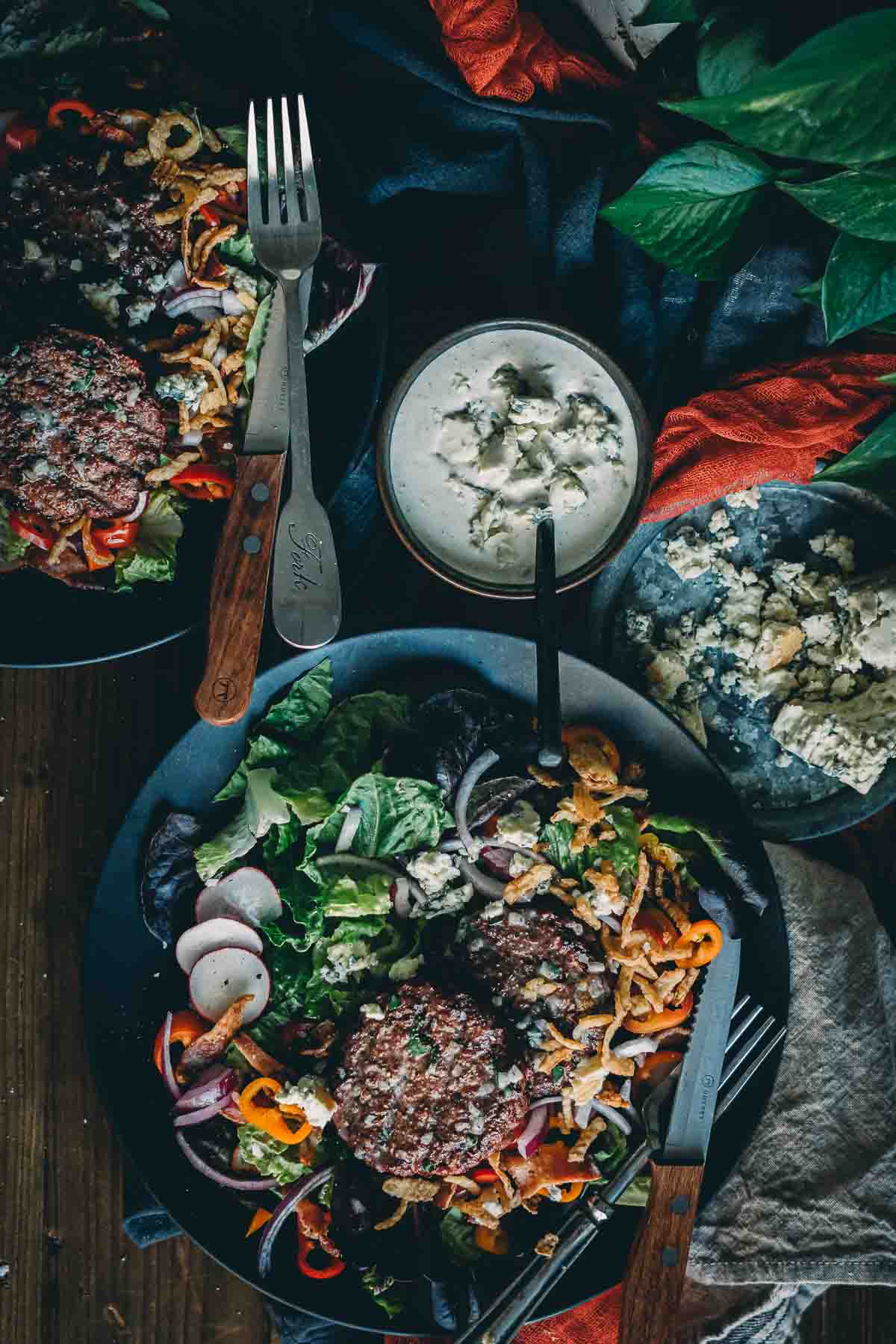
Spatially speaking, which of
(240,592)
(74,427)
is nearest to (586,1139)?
(240,592)

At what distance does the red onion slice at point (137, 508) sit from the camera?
102 inches

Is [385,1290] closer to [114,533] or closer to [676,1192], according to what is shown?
[676,1192]

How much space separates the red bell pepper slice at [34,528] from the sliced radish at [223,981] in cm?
99

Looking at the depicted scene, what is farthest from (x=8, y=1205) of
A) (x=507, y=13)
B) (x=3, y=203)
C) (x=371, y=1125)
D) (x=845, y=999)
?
(x=507, y=13)

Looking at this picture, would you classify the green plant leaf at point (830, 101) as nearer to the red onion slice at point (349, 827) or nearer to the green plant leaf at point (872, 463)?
the green plant leaf at point (872, 463)

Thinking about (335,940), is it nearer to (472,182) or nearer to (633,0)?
(472,182)

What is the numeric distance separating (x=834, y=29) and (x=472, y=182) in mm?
1061

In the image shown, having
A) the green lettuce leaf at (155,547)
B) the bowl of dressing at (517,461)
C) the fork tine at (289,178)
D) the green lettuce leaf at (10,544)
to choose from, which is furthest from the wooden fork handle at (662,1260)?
the fork tine at (289,178)

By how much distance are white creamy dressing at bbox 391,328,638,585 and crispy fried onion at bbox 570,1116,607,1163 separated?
1218 mm

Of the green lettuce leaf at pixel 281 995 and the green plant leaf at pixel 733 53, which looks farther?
the green lettuce leaf at pixel 281 995

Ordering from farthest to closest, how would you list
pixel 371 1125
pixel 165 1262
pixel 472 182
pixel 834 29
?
pixel 165 1262 < pixel 472 182 < pixel 371 1125 < pixel 834 29

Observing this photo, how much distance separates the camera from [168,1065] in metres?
2.56

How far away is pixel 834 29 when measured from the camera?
1.82 metres

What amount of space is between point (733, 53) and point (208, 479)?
141 centimetres
